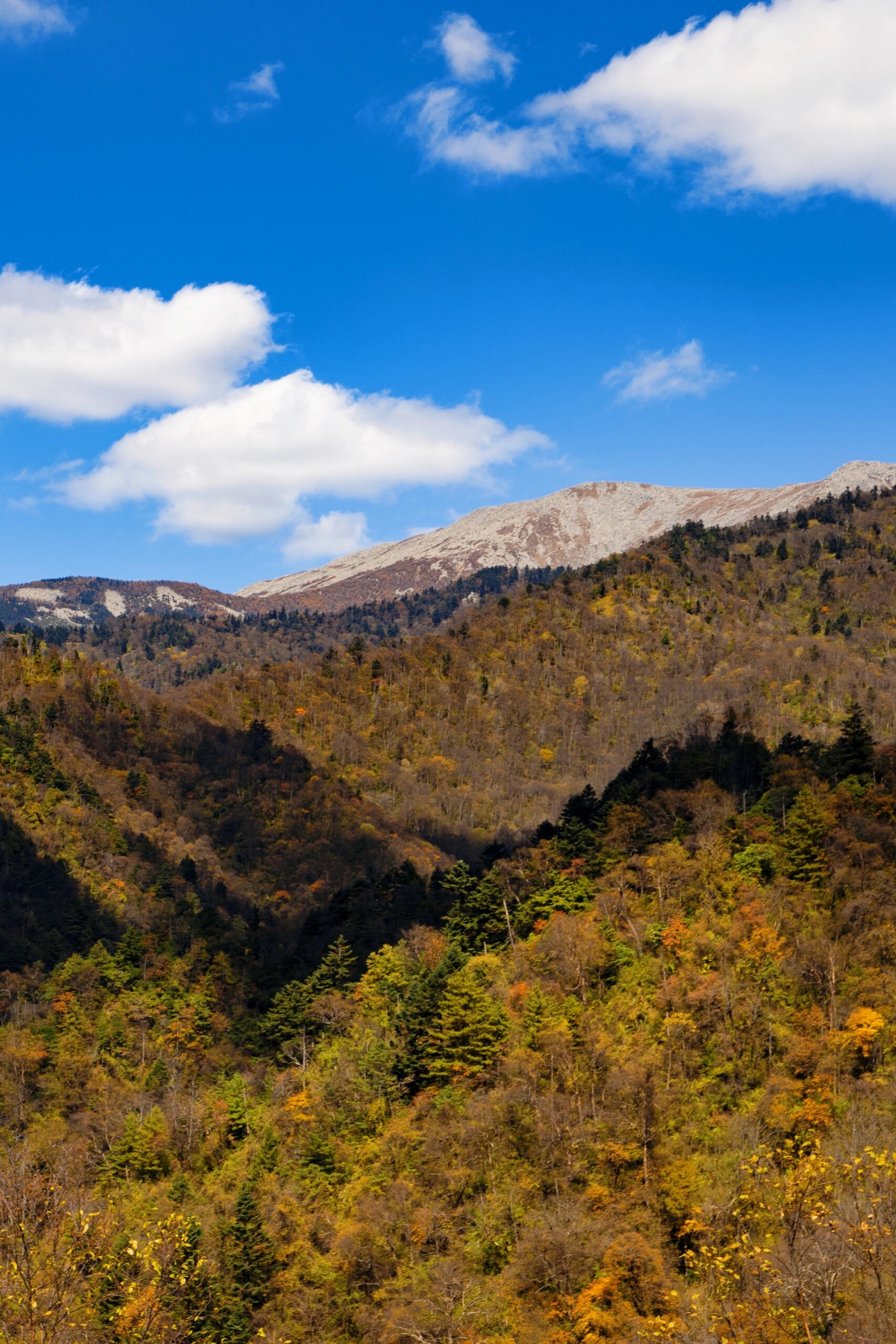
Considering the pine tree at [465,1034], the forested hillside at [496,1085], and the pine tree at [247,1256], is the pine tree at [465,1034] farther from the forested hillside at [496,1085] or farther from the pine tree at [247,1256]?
the pine tree at [247,1256]

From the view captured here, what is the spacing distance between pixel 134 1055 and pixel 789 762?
230 ft

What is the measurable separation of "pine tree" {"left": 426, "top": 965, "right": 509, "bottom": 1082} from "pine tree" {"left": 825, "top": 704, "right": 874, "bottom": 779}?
4068 cm

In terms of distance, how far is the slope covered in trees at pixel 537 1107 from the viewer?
3102cm

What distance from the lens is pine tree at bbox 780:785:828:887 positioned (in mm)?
68625

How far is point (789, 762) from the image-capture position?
88.7 metres

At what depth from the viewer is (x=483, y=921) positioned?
84.0 meters

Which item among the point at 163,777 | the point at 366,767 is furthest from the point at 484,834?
the point at 163,777

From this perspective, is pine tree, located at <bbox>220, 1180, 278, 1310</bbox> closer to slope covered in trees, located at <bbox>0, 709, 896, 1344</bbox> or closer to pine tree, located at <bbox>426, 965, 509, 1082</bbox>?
slope covered in trees, located at <bbox>0, 709, 896, 1344</bbox>

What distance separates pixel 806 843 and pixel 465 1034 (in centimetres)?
2921

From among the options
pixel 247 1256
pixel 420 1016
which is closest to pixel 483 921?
pixel 420 1016

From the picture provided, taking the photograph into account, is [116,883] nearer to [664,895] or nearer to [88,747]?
[88,747]

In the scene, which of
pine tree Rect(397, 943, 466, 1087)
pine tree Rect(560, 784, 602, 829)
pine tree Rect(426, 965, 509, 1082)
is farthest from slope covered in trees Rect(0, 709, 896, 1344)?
pine tree Rect(560, 784, 602, 829)

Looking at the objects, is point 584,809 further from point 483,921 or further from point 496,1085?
point 496,1085

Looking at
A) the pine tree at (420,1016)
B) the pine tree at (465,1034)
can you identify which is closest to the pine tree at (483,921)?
the pine tree at (420,1016)
